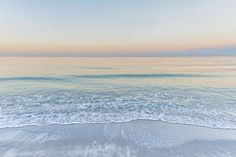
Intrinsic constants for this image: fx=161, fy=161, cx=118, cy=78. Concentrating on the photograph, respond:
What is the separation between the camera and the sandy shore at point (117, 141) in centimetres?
447

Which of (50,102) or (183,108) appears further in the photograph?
(50,102)

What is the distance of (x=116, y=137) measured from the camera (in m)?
5.31

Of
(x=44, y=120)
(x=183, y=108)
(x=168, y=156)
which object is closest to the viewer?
(x=168, y=156)

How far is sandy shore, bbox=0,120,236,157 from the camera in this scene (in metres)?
4.47

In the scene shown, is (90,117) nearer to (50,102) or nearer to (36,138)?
(36,138)

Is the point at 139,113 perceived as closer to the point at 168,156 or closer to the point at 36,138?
the point at 168,156

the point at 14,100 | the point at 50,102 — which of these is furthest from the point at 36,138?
the point at 14,100

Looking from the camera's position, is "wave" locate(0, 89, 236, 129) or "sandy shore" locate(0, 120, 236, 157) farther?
"wave" locate(0, 89, 236, 129)

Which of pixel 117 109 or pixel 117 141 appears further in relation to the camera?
pixel 117 109

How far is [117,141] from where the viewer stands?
5.05 meters

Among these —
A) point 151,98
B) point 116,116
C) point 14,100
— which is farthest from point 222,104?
point 14,100

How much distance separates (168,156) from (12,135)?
16.6ft

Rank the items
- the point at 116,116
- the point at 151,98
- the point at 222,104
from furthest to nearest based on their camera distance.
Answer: the point at 151,98, the point at 222,104, the point at 116,116

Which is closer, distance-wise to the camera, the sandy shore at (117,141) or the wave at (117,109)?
the sandy shore at (117,141)
